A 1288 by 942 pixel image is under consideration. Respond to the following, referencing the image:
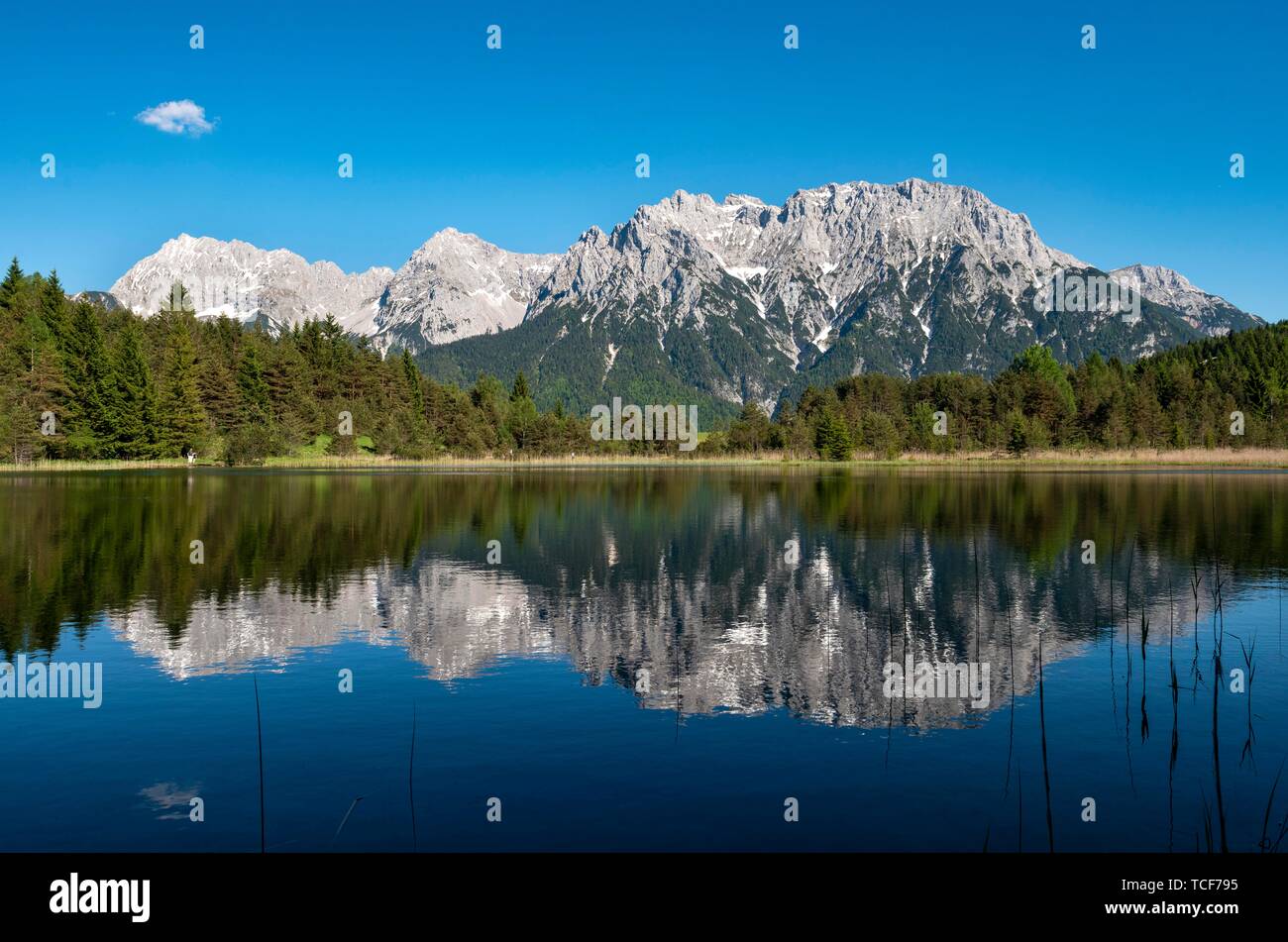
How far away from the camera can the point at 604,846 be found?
13.8 m

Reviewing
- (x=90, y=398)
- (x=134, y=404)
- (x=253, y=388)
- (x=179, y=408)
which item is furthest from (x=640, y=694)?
(x=253, y=388)

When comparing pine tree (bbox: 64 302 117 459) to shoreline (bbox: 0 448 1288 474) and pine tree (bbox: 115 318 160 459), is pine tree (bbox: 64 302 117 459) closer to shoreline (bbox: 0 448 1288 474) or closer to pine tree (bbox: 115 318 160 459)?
pine tree (bbox: 115 318 160 459)

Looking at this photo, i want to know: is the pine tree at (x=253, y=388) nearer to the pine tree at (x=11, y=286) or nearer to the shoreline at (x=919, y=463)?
the shoreline at (x=919, y=463)

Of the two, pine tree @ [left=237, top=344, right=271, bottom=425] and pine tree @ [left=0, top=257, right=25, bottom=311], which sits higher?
pine tree @ [left=0, top=257, right=25, bottom=311]

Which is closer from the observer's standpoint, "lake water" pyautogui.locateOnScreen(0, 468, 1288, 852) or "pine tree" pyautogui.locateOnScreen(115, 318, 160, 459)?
"lake water" pyautogui.locateOnScreen(0, 468, 1288, 852)

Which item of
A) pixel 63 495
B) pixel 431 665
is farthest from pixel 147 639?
pixel 63 495

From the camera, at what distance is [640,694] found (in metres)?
22.6

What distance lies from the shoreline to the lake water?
105745 millimetres

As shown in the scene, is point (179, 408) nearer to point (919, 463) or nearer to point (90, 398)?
point (90, 398)

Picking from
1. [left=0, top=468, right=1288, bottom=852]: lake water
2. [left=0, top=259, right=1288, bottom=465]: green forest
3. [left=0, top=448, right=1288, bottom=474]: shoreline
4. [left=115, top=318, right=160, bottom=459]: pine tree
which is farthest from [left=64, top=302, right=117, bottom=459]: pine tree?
[left=0, top=468, right=1288, bottom=852]: lake water

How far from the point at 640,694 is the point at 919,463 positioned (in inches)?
6767

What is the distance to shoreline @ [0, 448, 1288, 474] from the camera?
148125 millimetres

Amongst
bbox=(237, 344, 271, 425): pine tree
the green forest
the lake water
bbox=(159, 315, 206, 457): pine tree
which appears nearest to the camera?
the lake water
